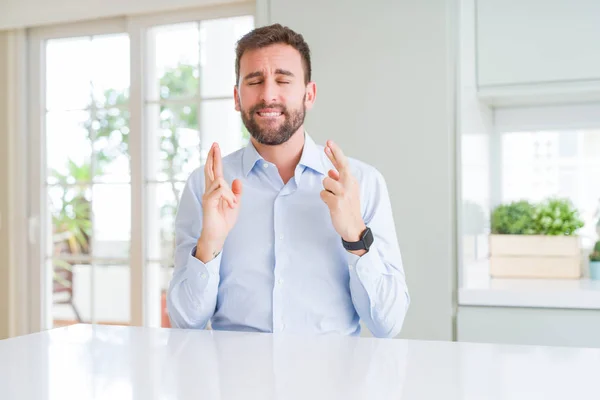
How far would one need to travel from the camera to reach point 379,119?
8.85 feet

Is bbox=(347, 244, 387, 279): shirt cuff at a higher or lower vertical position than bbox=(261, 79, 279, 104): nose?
lower

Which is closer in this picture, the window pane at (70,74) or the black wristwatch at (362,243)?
the black wristwatch at (362,243)

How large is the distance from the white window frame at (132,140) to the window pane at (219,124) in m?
0.32

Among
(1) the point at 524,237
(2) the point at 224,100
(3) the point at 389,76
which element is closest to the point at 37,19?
(2) the point at 224,100

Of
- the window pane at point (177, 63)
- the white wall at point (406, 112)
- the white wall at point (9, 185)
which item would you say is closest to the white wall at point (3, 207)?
the white wall at point (9, 185)

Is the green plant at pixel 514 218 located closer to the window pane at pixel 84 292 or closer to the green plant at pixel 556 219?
the green plant at pixel 556 219

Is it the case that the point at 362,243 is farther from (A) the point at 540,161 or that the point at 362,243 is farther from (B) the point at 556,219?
(A) the point at 540,161

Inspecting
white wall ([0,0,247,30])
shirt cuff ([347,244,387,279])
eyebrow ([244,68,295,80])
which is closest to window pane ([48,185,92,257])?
white wall ([0,0,247,30])

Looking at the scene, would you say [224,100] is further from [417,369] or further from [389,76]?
[417,369]

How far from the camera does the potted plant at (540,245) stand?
8.97ft

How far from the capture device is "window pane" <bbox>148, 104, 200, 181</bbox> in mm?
3336

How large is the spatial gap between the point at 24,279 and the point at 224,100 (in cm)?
143

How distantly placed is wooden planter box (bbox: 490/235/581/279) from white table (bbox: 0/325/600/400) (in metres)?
1.61

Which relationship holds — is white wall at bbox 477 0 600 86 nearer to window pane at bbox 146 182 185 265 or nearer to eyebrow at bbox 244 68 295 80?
eyebrow at bbox 244 68 295 80
